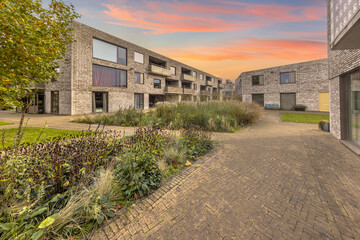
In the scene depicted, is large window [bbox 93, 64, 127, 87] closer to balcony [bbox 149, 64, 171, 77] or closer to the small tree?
balcony [bbox 149, 64, 171, 77]

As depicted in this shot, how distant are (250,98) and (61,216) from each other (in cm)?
3121

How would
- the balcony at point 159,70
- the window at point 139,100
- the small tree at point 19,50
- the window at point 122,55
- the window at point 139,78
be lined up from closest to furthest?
the small tree at point 19,50 → the window at point 122,55 → the window at point 139,78 → the window at point 139,100 → the balcony at point 159,70

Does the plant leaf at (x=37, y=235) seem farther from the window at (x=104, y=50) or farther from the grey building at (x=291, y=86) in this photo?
the grey building at (x=291, y=86)

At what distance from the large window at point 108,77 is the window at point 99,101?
1.16 metres

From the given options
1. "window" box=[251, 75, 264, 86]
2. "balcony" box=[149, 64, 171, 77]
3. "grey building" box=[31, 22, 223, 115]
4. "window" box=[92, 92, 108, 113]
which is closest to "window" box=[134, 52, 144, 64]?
"grey building" box=[31, 22, 223, 115]

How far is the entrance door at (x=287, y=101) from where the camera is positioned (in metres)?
24.7

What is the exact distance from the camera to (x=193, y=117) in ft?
28.5

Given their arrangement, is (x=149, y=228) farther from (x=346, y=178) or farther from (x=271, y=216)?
(x=346, y=178)

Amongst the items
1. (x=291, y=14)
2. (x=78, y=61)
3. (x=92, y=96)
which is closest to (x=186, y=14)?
(x=291, y=14)

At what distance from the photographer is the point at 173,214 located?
212 centimetres

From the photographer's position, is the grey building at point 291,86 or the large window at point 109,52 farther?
the grey building at point 291,86

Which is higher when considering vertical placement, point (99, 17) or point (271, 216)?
point (99, 17)

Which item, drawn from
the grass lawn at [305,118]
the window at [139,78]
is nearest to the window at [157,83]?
the window at [139,78]

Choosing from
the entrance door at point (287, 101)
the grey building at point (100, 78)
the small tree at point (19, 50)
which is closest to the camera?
the small tree at point (19, 50)
